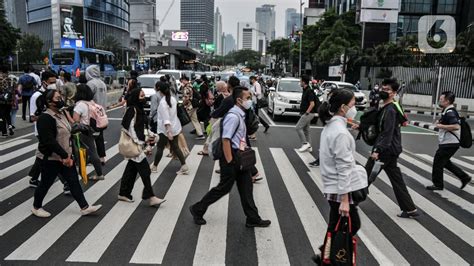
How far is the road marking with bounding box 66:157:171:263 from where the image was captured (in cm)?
417

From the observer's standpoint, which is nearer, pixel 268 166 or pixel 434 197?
pixel 434 197

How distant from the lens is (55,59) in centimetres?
3409

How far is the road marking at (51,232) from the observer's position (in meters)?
4.20

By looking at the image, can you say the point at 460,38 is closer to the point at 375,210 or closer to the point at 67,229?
the point at 375,210

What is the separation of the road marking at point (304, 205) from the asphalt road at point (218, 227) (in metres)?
0.02

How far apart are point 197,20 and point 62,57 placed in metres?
106

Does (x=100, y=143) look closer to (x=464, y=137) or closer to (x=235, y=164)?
(x=235, y=164)

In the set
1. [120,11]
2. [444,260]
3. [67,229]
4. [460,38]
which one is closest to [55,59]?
[460,38]

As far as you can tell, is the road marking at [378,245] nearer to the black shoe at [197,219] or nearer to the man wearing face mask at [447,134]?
the black shoe at [197,219]

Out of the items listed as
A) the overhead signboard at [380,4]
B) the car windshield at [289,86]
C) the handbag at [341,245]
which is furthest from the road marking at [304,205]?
the overhead signboard at [380,4]

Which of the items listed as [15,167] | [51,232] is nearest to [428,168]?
[51,232]

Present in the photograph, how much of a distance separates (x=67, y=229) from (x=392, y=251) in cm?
376

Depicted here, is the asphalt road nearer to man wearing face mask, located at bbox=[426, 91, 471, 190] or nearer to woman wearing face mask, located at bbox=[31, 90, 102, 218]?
woman wearing face mask, located at bbox=[31, 90, 102, 218]

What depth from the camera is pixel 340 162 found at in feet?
11.3
